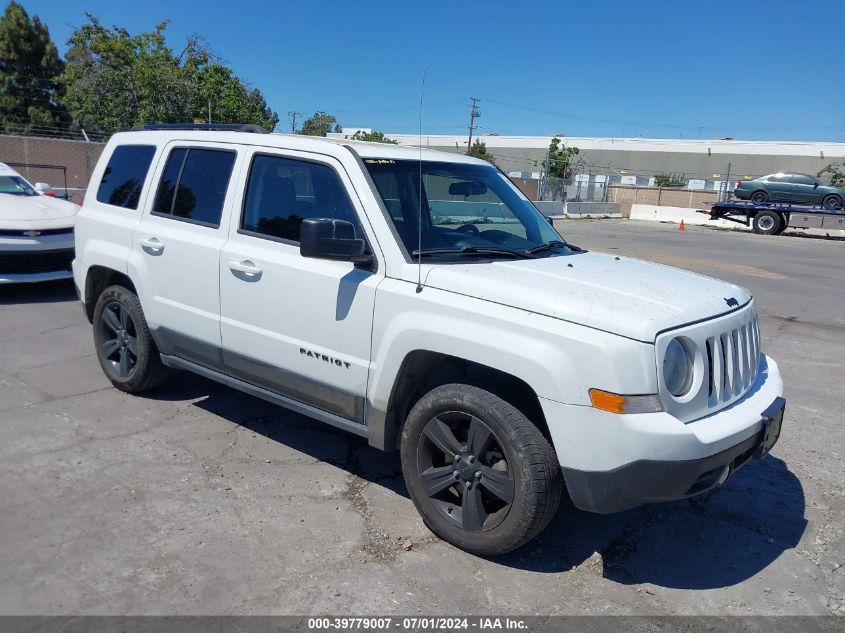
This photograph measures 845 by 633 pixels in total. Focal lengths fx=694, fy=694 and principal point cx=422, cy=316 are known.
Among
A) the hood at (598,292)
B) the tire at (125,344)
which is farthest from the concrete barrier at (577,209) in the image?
the hood at (598,292)

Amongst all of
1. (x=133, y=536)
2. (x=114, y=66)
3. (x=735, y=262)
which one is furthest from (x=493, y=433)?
(x=114, y=66)

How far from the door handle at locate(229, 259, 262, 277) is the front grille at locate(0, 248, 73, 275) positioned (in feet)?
17.6

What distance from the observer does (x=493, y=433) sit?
321 centimetres

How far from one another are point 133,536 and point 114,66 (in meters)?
28.3

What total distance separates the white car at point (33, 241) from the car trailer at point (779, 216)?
2863 cm

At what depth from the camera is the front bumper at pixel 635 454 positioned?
287cm

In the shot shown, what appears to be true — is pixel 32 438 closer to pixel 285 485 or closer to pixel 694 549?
pixel 285 485

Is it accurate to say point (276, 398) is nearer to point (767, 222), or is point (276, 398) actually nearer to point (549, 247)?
point (549, 247)

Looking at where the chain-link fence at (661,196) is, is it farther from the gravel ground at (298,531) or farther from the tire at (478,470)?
the tire at (478,470)

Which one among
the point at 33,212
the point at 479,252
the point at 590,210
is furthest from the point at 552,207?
the point at 479,252

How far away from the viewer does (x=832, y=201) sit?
2967 centimetres

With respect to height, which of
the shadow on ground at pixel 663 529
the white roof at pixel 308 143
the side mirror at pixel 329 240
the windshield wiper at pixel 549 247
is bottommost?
the shadow on ground at pixel 663 529

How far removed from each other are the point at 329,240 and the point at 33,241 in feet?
20.7

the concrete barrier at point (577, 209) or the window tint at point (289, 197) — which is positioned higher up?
the window tint at point (289, 197)
